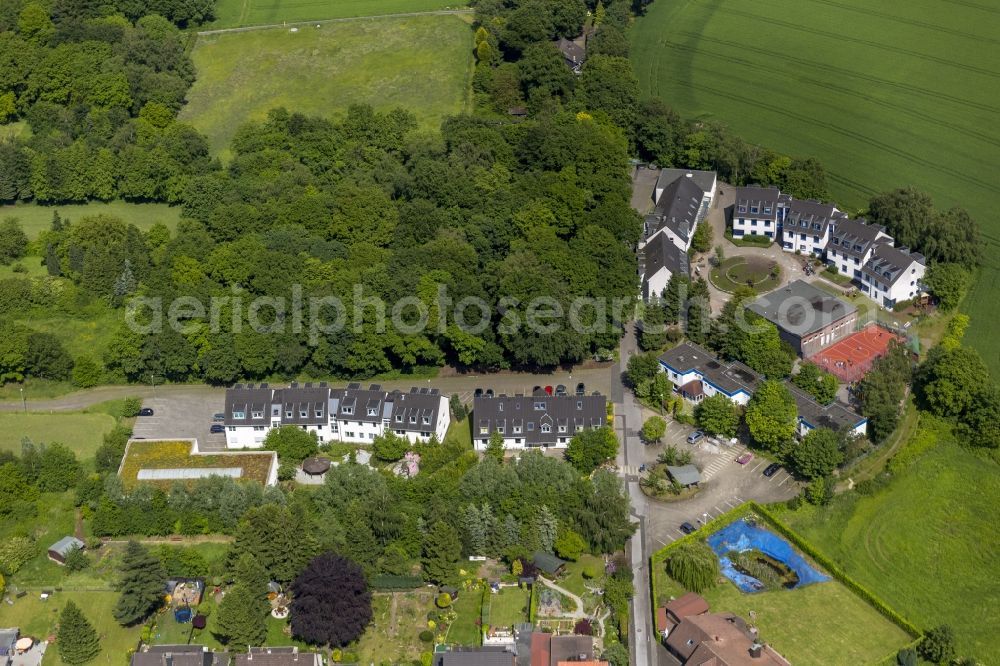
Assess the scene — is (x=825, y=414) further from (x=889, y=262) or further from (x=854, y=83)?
(x=854, y=83)

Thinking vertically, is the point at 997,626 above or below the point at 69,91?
below

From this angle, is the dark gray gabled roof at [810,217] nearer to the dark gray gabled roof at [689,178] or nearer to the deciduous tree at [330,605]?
the dark gray gabled roof at [689,178]

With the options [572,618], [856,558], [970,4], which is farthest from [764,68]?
[572,618]

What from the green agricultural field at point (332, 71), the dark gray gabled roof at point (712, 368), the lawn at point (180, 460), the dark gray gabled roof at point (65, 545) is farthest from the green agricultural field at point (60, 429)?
the dark gray gabled roof at point (712, 368)

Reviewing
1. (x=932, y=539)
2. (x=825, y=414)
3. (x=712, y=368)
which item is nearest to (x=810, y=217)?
(x=712, y=368)

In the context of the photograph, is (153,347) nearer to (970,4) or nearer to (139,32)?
(139,32)

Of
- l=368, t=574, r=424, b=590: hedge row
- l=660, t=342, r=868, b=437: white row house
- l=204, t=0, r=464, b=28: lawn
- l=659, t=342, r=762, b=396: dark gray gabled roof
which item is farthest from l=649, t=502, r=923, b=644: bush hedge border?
l=204, t=0, r=464, b=28: lawn
